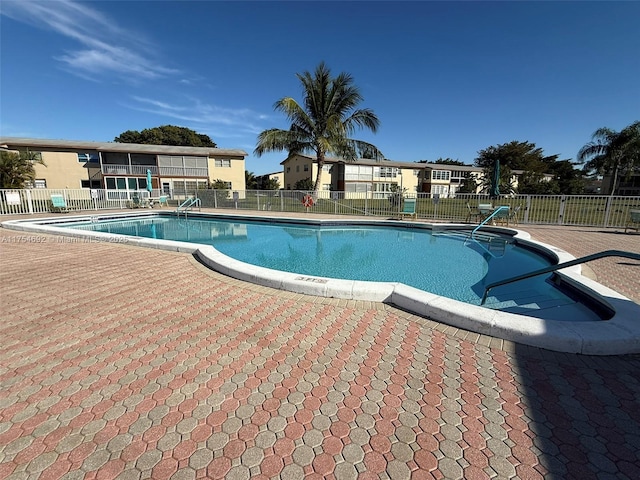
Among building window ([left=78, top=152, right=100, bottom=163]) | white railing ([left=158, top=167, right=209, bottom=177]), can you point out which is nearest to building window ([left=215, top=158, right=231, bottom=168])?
white railing ([left=158, top=167, right=209, bottom=177])

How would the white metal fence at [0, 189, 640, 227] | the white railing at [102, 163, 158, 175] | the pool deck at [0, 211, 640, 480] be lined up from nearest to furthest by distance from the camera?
1. the pool deck at [0, 211, 640, 480]
2. the white metal fence at [0, 189, 640, 227]
3. the white railing at [102, 163, 158, 175]

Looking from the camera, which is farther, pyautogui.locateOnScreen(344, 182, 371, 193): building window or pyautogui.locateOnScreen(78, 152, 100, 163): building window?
pyautogui.locateOnScreen(344, 182, 371, 193): building window

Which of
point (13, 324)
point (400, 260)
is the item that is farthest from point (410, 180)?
point (13, 324)

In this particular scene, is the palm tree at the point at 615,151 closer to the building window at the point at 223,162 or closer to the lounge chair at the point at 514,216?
the lounge chair at the point at 514,216

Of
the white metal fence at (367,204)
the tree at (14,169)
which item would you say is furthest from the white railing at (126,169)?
the white metal fence at (367,204)

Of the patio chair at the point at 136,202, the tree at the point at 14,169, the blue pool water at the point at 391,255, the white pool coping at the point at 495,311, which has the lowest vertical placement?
the blue pool water at the point at 391,255

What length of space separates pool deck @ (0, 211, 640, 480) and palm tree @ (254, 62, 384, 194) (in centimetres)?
1793

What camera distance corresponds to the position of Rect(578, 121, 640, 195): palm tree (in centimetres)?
2928

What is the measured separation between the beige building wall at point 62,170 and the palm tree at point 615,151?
5269 centimetres

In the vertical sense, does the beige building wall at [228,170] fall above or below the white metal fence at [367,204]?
above

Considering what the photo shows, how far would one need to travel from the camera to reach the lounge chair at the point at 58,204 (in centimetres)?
1733

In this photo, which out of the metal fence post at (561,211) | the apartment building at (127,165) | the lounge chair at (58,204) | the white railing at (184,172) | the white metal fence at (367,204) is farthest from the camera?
the white railing at (184,172)

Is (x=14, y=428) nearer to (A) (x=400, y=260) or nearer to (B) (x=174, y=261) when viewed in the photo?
(B) (x=174, y=261)

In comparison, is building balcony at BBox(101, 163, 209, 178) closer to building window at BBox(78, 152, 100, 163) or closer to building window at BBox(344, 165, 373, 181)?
building window at BBox(78, 152, 100, 163)
